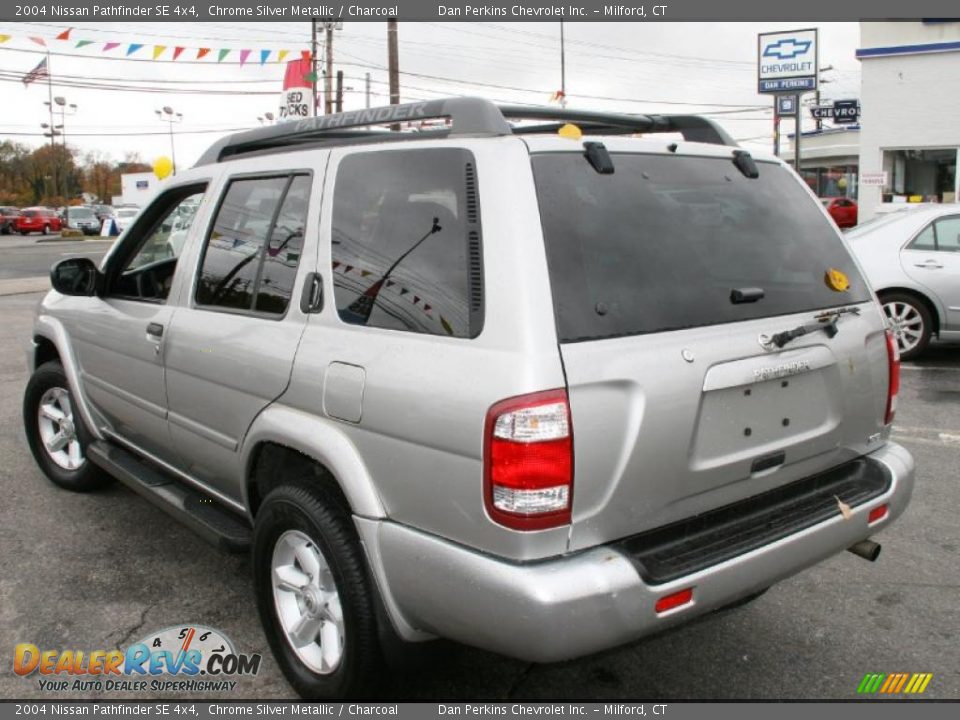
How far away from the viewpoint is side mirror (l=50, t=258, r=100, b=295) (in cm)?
424

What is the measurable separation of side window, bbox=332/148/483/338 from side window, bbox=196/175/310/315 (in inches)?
10.2

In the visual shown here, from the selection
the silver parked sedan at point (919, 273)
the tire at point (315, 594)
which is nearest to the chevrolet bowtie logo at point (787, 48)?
the silver parked sedan at point (919, 273)

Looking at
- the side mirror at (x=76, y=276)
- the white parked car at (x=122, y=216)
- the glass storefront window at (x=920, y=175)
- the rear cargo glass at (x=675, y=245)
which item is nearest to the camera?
the rear cargo glass at (x=675, y=245)

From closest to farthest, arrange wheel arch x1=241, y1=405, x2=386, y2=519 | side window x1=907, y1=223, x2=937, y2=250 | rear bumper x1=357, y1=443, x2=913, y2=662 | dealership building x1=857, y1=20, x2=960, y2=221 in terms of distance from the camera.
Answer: rear bumper x1=357, y1=443, x2=913, y2=662 → wheel arch x1=241, y1=405, x2=386, y2=519 → side window x1=907, y1=223, x2=937, y2=250 → dealership building x1=857, y1=20, x2=960, y2=221

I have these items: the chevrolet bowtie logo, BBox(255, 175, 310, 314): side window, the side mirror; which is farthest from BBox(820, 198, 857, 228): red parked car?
BBox(255, 175, 310, 314): side window

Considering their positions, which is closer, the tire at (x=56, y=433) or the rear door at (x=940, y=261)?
the tire at (x=56, y=433)

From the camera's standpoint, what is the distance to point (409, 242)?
2623mm

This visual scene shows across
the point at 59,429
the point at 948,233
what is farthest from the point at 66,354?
the point at 948,233

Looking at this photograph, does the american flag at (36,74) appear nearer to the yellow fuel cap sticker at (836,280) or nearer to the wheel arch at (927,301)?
the wheel arch at (927,301)

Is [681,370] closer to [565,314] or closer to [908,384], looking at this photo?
[565,314]

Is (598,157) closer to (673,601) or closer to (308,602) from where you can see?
(673,601)

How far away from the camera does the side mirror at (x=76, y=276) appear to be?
4.24 meters

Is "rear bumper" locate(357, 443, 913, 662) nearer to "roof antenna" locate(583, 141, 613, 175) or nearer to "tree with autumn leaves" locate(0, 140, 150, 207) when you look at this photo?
"roof antenna" locate(583, 141, 613, 175)

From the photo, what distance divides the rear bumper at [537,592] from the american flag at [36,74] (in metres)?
34.0
